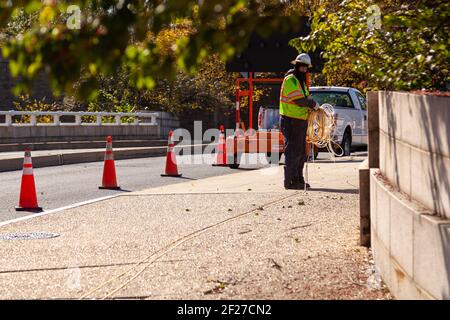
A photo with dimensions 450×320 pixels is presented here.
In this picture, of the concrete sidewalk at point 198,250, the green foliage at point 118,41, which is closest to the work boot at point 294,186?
the concrete sidewalk at point 198,250

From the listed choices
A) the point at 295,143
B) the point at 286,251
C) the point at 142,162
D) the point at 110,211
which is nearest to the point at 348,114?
the point at 142,162

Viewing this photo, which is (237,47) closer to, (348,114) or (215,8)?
(215,8)

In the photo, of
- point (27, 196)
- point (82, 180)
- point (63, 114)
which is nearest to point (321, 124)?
point (27, 196)

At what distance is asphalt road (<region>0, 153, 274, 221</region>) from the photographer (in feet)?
48.3

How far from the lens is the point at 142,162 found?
24.7 metres

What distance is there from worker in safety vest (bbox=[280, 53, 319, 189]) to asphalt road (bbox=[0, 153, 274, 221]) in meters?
2.80

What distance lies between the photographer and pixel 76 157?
25000 millimetres

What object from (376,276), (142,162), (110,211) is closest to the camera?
Answer: (376,276)

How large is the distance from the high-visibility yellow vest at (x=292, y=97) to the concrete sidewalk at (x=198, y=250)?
3.71ft

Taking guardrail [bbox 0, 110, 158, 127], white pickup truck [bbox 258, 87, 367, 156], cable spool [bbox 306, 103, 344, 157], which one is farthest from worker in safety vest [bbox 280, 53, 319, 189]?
guardrail [bbox 0, 110, 158, 127]

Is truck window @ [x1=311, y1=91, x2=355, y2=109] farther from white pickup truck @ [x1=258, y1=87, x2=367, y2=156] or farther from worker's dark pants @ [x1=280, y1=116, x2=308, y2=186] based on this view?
worker's dark pants @ [x1=280, y1=116, x2=308, y2=186]

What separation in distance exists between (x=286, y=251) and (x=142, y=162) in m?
15.9

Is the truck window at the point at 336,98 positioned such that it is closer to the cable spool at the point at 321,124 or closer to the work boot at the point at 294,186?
the cable spool at the point at 321,124

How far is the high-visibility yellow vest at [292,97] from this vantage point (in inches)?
572
